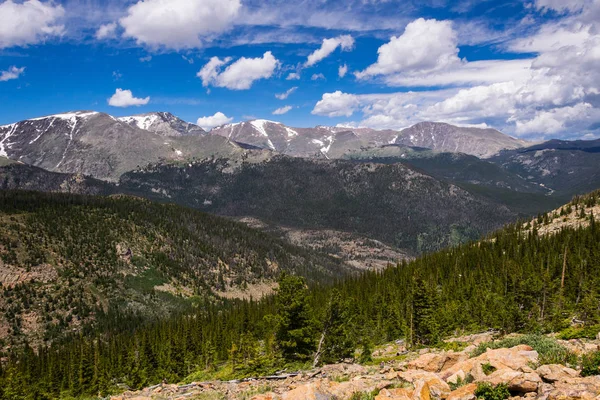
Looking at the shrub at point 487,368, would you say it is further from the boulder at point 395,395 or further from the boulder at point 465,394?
the boulder at point 395,395

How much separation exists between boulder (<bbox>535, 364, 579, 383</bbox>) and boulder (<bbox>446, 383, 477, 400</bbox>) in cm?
310

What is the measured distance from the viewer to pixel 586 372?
56.1ft

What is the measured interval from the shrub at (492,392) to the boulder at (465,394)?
29 centimetres

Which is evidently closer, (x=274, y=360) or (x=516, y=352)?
(x=516, y=352)

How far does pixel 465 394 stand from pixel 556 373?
14.3 ft

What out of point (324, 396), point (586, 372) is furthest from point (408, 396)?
point (586, 372)

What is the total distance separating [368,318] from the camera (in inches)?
3984

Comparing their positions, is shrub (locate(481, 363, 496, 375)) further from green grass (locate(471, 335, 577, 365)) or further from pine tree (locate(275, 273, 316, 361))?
pine tree (locate(275, 273, 316, 361))

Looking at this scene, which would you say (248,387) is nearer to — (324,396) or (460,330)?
(324,396)

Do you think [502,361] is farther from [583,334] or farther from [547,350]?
[583,334]

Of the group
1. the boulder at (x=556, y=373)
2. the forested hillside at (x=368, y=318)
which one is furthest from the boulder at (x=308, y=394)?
the forested hillside at (x=368, y=318)

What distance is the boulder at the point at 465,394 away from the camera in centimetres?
1666

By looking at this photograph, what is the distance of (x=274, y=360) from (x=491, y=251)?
106 m

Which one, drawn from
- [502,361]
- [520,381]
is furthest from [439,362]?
[520,381]
